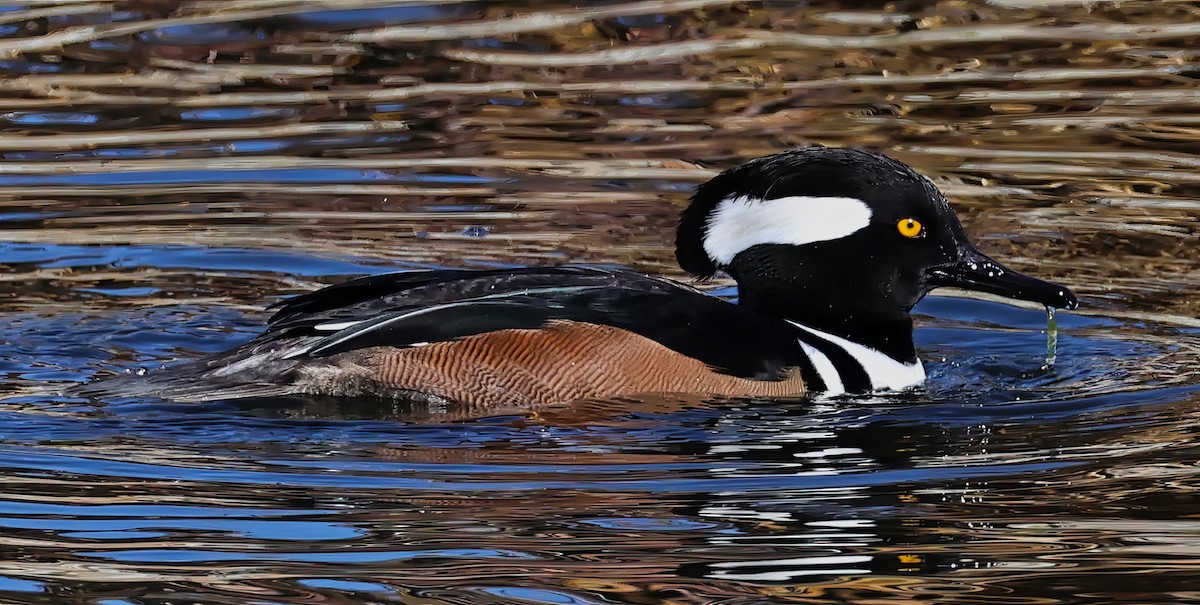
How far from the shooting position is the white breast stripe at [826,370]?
6.48m

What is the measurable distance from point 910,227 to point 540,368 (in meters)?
1.41

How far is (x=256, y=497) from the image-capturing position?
5.22 meters

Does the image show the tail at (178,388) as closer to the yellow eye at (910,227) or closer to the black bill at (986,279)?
the yellow eye at (910,227)

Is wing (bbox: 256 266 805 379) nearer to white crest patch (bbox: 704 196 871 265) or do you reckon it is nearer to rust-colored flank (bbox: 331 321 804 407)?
rust-colored flank (bbox: 331 321 804 407)

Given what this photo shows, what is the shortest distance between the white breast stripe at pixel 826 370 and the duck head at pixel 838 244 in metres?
0.29

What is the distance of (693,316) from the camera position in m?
6.28

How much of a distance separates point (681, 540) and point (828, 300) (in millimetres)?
2168

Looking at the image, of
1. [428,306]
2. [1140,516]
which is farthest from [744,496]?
[428,306]

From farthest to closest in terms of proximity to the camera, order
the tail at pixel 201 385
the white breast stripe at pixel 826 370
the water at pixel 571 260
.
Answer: the white breast stripe at pixel 826 370, the tail at pixel 201 385, the water at pixel 571 260

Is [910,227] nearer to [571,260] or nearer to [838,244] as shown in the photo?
[838,244]

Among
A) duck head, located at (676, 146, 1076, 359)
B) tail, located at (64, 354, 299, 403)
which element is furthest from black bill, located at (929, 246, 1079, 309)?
tail, located at (64, 354, 299, 403)

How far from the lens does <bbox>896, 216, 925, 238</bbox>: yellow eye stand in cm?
666

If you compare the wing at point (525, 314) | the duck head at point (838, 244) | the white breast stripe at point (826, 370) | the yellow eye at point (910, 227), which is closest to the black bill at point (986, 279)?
the duck head at point (838, 244)

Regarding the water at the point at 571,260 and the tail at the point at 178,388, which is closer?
the water at the point at 571,260
